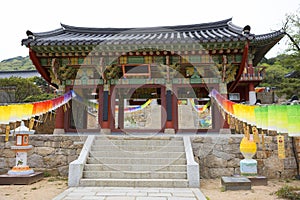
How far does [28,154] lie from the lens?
321 inches

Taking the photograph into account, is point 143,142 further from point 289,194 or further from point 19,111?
point 289,194

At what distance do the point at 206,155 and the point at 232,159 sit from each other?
836 mm

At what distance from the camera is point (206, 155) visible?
788 centimetres

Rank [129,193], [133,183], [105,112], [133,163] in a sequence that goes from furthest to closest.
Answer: [105,112]
[133,163]
[133,183]
[129,193]

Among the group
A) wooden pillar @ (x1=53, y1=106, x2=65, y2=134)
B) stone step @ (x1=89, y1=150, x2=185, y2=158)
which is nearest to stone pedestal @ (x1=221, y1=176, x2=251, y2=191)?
stone step @ (x1=89, y1=150, x2=185, y2=158)

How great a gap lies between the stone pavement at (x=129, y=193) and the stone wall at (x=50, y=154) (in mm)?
2214

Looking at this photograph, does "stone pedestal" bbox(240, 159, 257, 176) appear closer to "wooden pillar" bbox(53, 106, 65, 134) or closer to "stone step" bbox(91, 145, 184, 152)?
"stone step" bbox(91, 145, 184, 152)

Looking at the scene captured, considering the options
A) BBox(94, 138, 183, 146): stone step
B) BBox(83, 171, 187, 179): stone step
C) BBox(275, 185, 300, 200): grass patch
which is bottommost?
BBox(275, 185, 300, 200): grass patch

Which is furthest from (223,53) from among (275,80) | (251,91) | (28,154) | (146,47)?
(275,80)

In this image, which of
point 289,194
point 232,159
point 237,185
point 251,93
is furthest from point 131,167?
point 251,93

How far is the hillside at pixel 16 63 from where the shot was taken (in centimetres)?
6294

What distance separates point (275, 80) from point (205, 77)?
71.2ft

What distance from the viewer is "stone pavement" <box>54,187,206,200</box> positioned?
5168mm

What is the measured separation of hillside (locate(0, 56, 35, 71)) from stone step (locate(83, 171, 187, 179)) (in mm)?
63707
